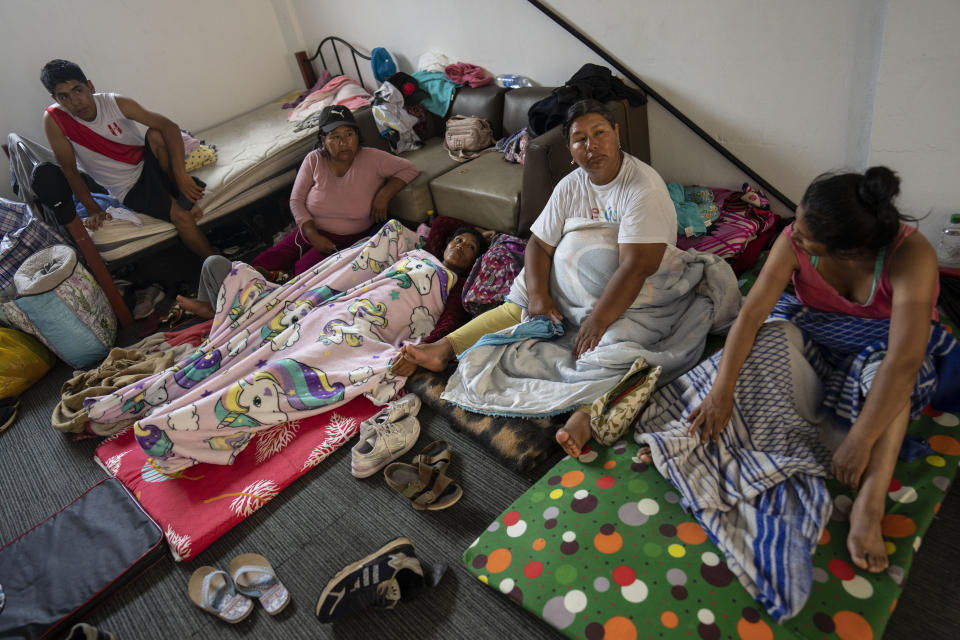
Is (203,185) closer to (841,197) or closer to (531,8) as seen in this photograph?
(531,8)

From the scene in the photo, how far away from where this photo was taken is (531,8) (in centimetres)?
Answer: 317

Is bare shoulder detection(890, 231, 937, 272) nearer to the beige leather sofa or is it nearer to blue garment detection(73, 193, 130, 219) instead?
the beige leather sofa

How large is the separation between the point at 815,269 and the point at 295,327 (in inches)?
79.7

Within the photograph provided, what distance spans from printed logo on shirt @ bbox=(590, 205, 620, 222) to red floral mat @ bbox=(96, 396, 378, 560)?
1.16m

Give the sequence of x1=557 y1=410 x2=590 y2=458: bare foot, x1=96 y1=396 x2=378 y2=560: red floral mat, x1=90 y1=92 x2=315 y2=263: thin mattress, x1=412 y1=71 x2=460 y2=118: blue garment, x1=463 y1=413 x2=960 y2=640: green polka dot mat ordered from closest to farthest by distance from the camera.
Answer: x1=463 y1=413 x2=960 y2=640: green polka dot mat < x1=557 y1=410 x2=590 y2=458: bare foot < x1=96 y1=396 x2=378 y2=560: red floral mat < x1=90 y1=92 x2=315 y2=263: thin mattress < x1=412 y1=71 x2=460 y2=118: blue garment

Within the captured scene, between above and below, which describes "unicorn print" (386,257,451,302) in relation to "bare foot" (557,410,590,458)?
above

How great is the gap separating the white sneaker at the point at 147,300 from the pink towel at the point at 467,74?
233cm

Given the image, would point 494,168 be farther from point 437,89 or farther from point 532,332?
point 532,332

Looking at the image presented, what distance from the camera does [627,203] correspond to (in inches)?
78.3

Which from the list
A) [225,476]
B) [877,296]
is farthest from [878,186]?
[225,476]

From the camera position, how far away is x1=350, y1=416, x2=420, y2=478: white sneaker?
A: 2.00m

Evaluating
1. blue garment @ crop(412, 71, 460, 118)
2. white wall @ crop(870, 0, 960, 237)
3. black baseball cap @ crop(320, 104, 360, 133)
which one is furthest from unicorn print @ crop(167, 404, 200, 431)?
white wall @ crop(870, 0, 960, 237)

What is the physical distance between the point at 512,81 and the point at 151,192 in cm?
230

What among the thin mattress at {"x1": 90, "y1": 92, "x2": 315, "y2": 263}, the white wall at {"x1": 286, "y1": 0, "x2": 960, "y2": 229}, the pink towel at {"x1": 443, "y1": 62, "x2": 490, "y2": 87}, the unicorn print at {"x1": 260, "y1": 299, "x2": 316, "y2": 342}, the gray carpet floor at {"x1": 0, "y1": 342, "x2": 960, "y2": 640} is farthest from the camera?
the pink towel at {"x1": 443, "y1": 62, "x2": 490, "y2": 87}
